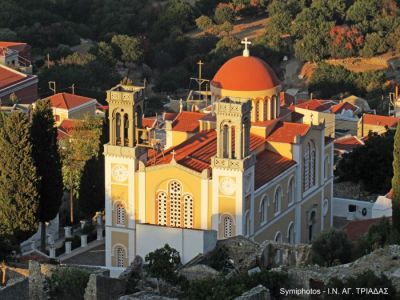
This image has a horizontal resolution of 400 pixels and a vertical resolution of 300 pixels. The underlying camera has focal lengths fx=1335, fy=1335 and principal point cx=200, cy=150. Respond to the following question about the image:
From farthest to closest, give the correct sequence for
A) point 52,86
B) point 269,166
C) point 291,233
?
1. point 52,86
2. point 291,233
3. point 269,166

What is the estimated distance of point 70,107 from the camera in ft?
199

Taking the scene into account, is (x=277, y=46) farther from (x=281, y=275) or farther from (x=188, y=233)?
(x=281, y=275)

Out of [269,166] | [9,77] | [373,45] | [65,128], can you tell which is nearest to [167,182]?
[269,166]

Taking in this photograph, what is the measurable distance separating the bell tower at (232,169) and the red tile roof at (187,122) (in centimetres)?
375

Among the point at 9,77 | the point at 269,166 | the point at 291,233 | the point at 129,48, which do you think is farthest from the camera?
the point at 129,48

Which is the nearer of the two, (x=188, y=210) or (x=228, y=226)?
(x=228, y=226)

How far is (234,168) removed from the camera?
122ft

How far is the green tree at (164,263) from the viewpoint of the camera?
3008cm

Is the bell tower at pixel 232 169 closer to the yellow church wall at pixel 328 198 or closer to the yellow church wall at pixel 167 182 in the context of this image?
the yellow church wall at pixel 167 182

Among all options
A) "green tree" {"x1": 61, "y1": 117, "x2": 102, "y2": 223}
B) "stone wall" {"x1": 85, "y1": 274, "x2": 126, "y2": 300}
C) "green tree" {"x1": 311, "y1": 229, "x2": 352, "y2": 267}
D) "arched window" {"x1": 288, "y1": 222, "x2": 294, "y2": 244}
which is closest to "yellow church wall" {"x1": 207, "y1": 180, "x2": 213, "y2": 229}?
"arched window" {"x1": 288, "y1": 222, "x2": 294, "y2": 244}

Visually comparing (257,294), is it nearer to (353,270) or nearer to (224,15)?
(353,270)

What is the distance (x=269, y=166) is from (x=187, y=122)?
3.32 meters

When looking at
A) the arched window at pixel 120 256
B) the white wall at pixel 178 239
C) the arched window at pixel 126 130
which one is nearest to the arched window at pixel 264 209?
the arched window at pixel 120 256

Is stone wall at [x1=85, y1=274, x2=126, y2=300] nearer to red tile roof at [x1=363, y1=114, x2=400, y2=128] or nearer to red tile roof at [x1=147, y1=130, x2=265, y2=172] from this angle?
red tile roof at [x1=147, y1=130, x2=265, y2=172]
